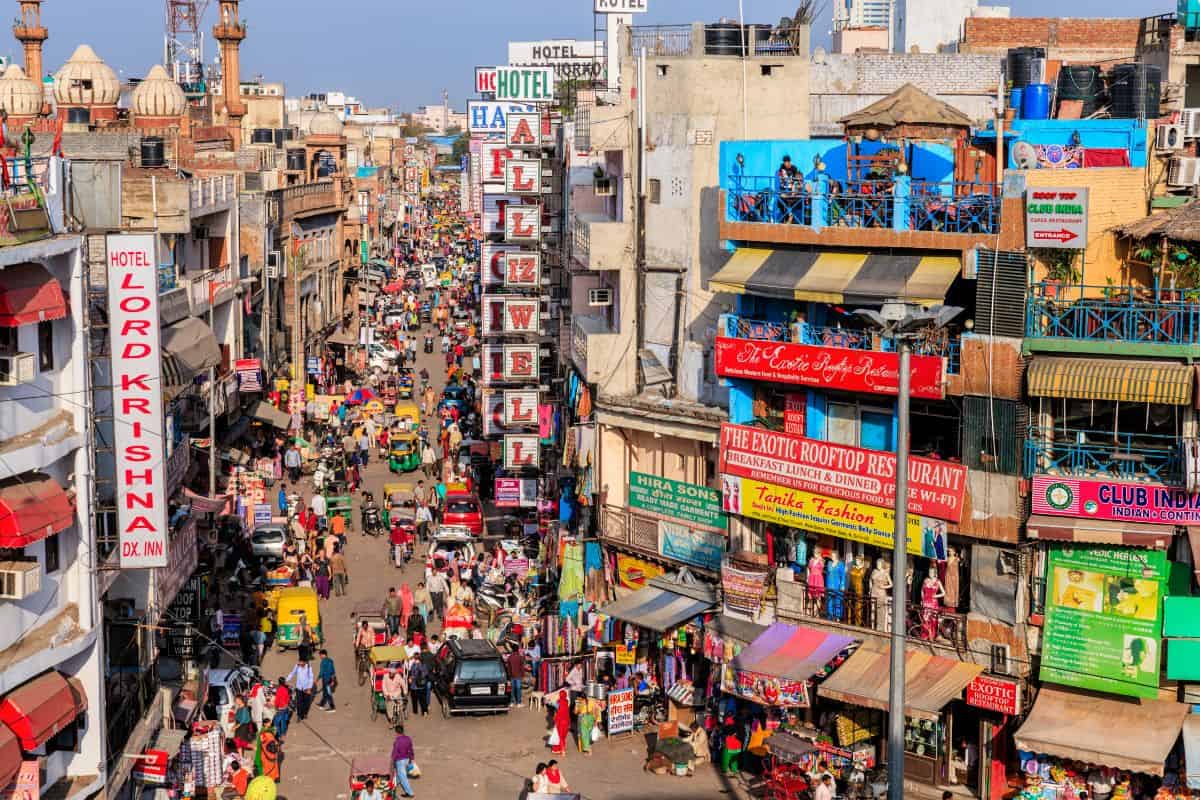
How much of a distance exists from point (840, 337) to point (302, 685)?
11829 mm

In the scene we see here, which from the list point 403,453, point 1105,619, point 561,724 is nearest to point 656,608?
point 561,724

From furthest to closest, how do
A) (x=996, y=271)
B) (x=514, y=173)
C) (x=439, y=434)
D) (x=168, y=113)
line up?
(x=168, y=113) → (x=439, y=434) → (x=514, y=173) → (x=996, y=271)

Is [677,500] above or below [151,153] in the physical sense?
below

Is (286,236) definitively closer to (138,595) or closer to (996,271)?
(138,595)

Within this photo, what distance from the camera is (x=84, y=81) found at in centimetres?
6900

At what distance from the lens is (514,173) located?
4372cm

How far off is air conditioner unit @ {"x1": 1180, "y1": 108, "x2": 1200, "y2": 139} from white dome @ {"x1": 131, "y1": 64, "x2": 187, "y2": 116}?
47.2 metres

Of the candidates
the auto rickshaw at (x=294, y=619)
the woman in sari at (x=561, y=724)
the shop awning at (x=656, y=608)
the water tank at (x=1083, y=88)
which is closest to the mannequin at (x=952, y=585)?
the shop awning at (x=656, y=608)

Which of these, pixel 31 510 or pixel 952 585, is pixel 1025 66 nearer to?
pixel 952 585

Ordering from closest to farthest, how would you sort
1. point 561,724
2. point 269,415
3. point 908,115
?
point 908,115 < point 561,724 < point 269,415

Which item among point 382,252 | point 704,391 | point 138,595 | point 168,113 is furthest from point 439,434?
point 382,252

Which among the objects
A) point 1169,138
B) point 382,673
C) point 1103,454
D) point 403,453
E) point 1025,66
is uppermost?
point 1025,66

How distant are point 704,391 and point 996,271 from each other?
31.2 feet

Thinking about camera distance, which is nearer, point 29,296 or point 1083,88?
point 29,296
